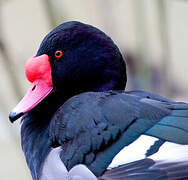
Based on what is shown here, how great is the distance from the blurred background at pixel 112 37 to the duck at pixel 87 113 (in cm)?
84

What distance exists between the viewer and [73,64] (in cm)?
247

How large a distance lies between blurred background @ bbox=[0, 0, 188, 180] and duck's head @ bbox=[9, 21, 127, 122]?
828mm

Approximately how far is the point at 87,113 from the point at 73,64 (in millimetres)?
353

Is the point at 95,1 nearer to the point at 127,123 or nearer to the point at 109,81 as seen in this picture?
the point at 109,81

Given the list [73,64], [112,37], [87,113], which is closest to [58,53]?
[73,64]

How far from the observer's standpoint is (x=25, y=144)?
2439 millimetres

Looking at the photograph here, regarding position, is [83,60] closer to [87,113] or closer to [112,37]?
[87,113]

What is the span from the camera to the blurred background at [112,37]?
3441 mm

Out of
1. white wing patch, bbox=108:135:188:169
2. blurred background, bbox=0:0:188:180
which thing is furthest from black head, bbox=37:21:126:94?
blurred background, bbox=0:0:188:180

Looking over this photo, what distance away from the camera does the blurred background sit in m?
3.44

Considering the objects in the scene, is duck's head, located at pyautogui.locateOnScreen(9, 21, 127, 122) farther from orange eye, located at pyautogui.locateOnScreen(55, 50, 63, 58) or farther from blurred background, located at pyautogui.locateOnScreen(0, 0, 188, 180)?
blurred background, located at pyautogui.locateOnScreen(0, 0, 188, 180)

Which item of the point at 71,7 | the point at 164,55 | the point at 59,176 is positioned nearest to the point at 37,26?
the point at 71,7

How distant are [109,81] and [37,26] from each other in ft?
8.99

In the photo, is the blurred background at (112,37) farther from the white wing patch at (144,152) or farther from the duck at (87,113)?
the white wing patch at (144,152)
